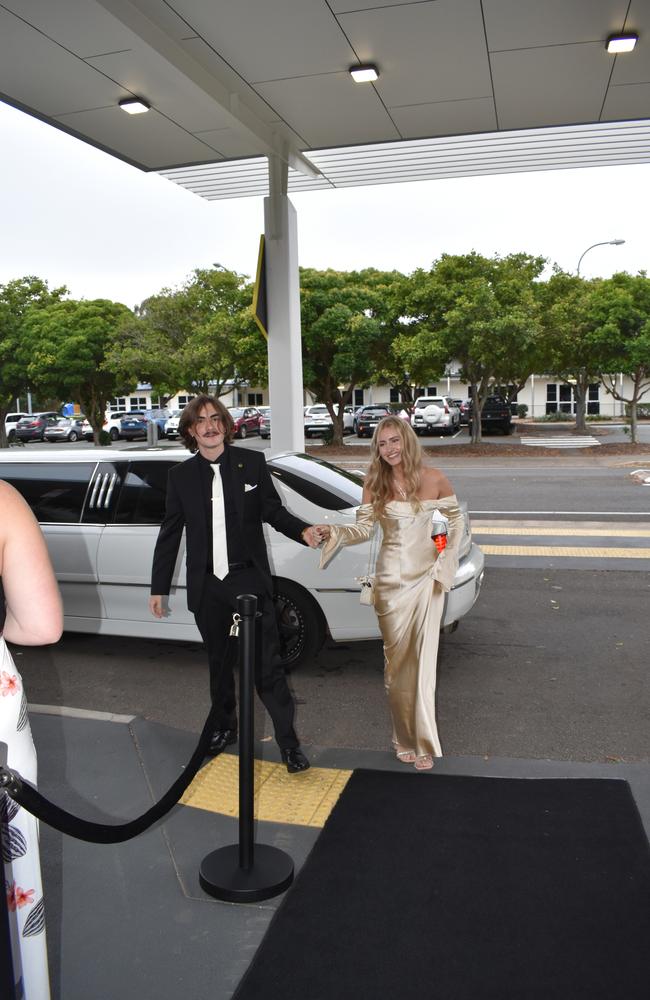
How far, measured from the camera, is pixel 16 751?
7.53ft

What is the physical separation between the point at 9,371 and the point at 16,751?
137ft

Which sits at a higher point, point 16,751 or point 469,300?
point 469,300

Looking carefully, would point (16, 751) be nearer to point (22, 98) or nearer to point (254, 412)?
point (22, 98)

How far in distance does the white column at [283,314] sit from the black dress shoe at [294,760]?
6170mm

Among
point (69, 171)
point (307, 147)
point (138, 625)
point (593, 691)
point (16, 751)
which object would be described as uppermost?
point (69, 171)

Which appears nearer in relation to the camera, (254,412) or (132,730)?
(132,730)

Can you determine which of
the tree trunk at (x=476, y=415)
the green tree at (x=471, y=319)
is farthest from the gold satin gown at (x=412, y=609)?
the tree trunk at (x=476, y=415)

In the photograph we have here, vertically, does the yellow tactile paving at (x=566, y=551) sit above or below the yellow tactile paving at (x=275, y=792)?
below

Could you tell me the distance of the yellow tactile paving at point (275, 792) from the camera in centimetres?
411

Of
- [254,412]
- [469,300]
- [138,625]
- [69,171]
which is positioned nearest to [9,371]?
[254,412]

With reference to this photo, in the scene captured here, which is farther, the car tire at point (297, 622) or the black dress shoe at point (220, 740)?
the car tire at point (297, 622)

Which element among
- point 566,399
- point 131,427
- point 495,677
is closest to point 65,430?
point 131,427

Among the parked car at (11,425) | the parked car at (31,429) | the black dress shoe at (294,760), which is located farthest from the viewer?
the parked car at (11,425)

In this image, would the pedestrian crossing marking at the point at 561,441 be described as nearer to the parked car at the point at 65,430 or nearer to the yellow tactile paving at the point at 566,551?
the yellow tactile paving at the point at 566,551
